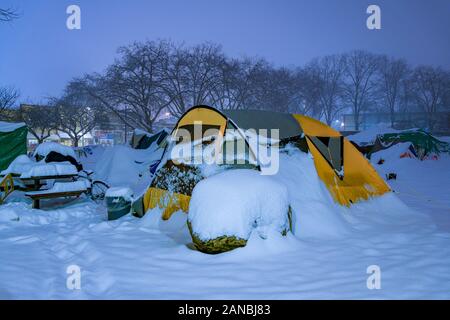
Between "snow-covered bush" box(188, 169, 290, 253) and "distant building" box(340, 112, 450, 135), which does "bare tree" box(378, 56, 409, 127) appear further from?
Result: "snow-covered bush" box(188, 169, 290, 253)

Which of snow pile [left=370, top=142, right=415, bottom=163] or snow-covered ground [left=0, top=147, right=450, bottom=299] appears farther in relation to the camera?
snow pile [left=370, top=142, right=415, bottom=163]

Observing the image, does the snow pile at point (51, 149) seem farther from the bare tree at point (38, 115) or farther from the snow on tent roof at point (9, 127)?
the bare tree at point (38, 115)

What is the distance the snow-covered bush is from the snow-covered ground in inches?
6.6

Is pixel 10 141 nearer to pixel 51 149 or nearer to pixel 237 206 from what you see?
pixel 51 149

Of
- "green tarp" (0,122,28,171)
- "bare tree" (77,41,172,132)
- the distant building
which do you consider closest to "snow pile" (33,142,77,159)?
"green tarp" (0,122,28,171)

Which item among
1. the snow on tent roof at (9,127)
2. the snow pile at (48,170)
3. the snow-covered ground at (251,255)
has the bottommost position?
the snow-covered ground at (251,255)

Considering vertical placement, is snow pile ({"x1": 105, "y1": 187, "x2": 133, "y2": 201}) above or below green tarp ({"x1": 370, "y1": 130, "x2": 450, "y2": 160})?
below

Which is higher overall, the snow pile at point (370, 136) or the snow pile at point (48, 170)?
the snow pile at point (370, 136)

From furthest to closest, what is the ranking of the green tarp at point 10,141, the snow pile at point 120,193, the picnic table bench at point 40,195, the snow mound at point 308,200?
the green tarp at point 10,141 → the picnic table bench at point 40,195 → the snow pile at point 120,193 → the snow mound at point 308,200

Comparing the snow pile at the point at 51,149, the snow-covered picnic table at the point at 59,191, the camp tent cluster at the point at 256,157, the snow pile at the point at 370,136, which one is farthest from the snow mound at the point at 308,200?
the snow pile at the point at 370,136

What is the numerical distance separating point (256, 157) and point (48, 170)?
6148 mm

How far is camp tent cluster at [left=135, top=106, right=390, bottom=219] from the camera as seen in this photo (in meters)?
6.34

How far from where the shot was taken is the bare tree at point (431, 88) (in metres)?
51.6

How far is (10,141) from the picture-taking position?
14.9 m
